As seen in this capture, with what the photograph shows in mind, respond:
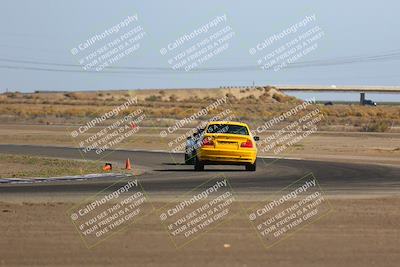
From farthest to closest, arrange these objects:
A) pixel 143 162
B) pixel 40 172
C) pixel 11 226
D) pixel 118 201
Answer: pixel 143 162 → pixel 40 172 → pixel 118 201 → pixel 11 226

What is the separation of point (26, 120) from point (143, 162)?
1988 inches

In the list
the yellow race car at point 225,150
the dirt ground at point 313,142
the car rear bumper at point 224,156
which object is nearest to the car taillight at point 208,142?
the yellow race car at point 225,150

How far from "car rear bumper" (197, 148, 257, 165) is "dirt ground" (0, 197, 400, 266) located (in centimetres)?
1212

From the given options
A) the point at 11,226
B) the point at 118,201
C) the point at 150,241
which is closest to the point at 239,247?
the point at 150,241

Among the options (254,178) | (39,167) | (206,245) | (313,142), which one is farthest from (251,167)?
(313,142)

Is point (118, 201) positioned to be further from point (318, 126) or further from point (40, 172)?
point (318, 126)

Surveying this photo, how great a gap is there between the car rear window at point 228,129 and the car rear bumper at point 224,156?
96 centimetres

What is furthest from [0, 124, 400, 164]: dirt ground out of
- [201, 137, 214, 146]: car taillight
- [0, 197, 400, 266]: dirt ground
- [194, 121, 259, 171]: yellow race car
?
[0, 197, 400, 266]: dirt ground

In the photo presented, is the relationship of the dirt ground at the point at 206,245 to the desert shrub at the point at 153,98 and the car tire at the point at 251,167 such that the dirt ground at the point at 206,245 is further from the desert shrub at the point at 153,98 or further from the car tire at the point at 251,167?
the desert shrub at the point at 153,98

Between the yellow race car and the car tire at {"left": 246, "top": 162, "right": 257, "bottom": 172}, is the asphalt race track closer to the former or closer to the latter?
the car tire at {"left": 246, "top": 162, "right": 257, "bottom": 172}

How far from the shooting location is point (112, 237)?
11789 millimetres

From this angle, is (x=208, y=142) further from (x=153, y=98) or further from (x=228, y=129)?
(x=153, y=98)

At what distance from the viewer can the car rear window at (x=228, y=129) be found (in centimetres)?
2705

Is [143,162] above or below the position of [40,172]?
below
